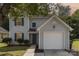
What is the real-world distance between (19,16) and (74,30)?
256cm

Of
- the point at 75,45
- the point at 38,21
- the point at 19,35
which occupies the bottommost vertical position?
the point at 75,45

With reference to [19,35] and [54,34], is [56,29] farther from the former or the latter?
[19,35]

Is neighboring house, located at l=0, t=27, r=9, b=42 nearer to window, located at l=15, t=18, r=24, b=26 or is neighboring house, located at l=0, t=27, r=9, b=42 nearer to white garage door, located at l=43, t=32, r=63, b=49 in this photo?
window, located at l=15, t=18, r=24, b=26

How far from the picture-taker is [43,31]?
14.5 metres

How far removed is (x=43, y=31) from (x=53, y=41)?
5.44 feet

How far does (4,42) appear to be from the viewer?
12.3 m

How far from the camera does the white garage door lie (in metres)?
12.9

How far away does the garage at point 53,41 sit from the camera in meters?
Answer: 12.9

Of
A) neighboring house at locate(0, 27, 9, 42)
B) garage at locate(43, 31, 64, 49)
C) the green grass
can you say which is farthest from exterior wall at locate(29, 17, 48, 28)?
the green grass

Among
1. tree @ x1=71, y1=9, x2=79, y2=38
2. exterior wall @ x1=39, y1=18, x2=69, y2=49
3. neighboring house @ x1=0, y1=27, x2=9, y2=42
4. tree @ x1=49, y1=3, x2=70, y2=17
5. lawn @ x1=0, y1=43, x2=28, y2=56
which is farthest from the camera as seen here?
exterior wall @ x1=39, y1=18, x2=69, y2=49

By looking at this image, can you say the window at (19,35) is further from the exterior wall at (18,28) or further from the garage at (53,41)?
the garage at (53,41)

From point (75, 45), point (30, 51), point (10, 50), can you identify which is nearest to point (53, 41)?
point (75, 45)

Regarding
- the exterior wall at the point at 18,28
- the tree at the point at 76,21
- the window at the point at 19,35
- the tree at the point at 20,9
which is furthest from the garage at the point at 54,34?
the tree at the point at 20,9

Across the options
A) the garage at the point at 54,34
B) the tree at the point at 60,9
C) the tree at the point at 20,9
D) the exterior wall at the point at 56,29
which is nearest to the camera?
the tree at the point at 20,9
